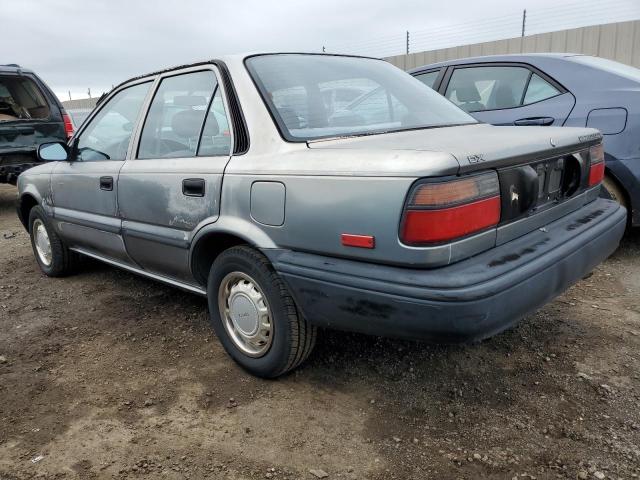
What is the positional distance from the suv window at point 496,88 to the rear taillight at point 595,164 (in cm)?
157

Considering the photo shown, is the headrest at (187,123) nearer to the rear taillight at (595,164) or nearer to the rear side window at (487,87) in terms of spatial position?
the rear taillight at (595,164)

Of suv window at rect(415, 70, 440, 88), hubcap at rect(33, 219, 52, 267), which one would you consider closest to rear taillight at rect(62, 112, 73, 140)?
hubcap at rect(33, 219, 52, 267)

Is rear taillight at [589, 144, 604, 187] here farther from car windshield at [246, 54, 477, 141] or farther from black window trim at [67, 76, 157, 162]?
black window trim at [67, 76, 157, 162]

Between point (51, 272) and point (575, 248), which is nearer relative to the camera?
point (575, 248)

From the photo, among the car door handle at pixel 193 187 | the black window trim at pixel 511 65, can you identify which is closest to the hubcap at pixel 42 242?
the car door handle at pixel 193 187

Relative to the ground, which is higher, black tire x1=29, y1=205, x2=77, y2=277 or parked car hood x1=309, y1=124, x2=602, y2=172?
parked car hood x1=309, y1=124, x2=602, y2=172

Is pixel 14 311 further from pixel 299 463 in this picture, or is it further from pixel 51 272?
pixel 299 463

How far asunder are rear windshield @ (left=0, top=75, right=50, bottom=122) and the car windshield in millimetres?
5942

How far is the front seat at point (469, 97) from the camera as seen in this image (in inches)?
181

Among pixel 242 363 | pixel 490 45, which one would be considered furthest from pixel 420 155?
pixel 490 45

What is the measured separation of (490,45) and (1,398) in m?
11.4

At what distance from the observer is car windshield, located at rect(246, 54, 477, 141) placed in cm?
244

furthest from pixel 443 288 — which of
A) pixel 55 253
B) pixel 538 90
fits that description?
pixel 55 253

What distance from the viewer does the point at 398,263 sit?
1906mm
